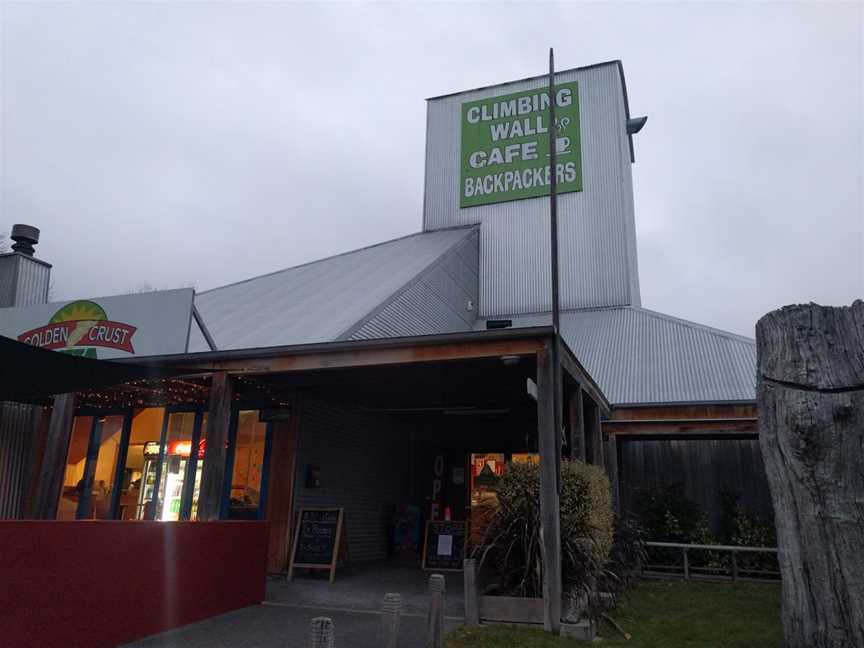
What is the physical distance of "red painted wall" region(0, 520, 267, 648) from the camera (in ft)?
17.3

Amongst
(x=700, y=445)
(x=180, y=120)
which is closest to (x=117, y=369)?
(x=700, y=445)

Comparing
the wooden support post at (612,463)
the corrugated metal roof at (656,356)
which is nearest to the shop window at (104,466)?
the wooden support post at (612,463)

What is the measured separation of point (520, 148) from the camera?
72.2ft

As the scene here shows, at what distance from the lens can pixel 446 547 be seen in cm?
1091

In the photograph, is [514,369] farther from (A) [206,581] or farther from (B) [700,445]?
(B) [700,445]

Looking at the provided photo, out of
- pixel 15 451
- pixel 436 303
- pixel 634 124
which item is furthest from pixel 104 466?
pixel 634 124

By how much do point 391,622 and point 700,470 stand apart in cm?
1138

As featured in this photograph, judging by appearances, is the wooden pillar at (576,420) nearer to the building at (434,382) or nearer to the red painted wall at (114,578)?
the building at (434,382)

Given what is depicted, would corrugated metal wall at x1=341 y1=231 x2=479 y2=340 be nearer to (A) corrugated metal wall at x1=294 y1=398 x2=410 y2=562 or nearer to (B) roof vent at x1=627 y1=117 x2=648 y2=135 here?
(A) corrugated metal wall at x1=294 y1=398 x2=410 y2=562

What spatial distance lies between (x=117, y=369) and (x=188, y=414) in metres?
4.43

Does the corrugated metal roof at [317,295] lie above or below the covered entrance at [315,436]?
above

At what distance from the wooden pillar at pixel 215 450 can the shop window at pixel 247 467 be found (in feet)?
7.29

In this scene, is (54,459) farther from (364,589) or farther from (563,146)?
(563,146)

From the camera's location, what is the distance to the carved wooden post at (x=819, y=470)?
16.4 feet
